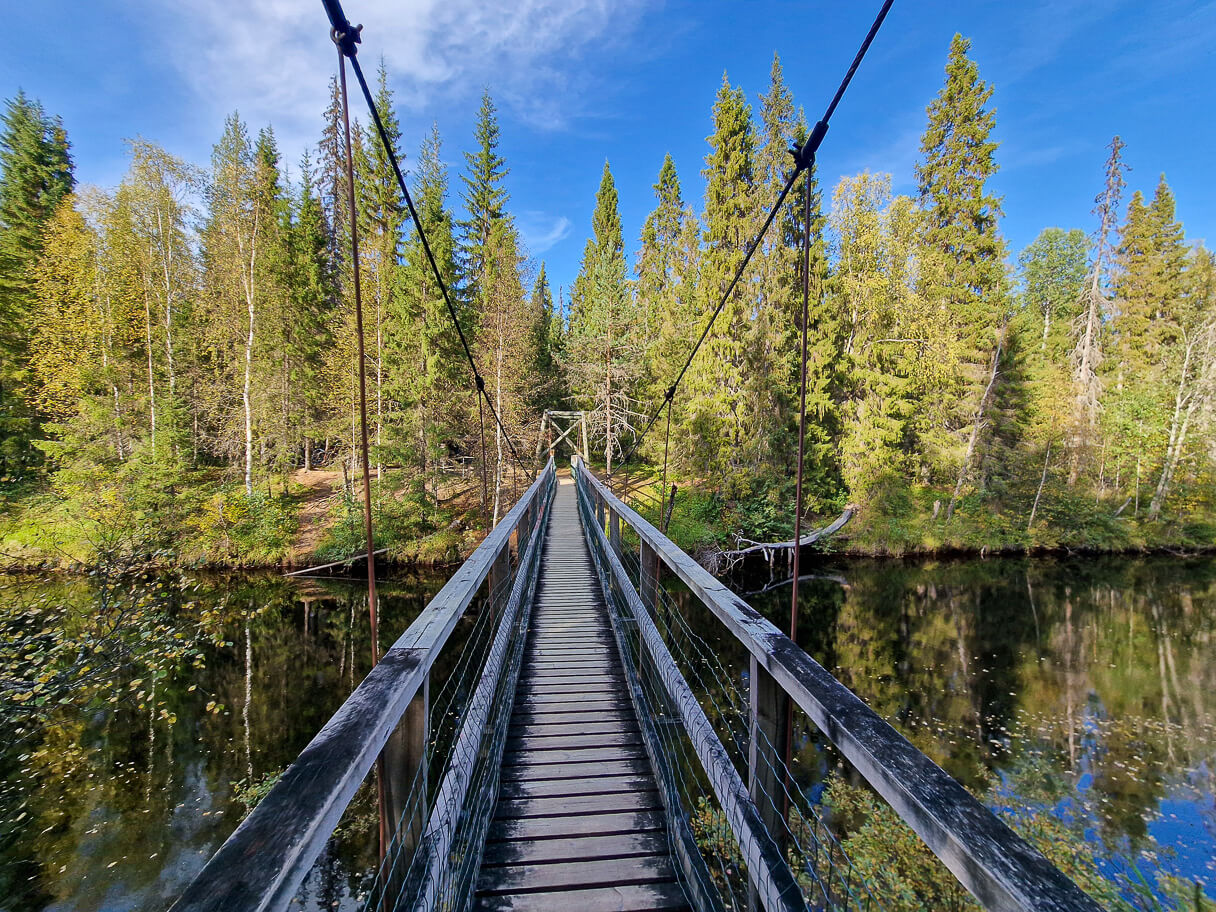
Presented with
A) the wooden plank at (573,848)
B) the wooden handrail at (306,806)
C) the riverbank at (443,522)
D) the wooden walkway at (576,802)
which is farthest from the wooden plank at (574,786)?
the riverbank at (443,522)

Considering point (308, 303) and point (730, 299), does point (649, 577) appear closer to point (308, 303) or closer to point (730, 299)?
point (730, 299)

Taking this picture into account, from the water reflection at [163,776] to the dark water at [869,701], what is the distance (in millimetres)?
22

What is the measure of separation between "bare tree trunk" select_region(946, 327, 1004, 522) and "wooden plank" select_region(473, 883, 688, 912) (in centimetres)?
1649

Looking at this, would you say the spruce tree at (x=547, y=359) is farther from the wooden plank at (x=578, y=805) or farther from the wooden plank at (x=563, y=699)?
the wooden plank at (x=578, y=805)

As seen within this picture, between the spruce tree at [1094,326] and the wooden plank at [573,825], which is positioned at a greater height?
the spruce tree at [1094,326]

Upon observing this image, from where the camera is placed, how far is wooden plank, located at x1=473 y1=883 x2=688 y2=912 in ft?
5.38

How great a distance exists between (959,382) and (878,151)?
7296 millimetres

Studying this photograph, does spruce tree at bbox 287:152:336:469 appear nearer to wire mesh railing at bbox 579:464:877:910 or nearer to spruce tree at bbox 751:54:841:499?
spruce tree at bbox 751:54:841:499

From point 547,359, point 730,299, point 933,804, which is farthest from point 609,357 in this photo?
point 933,804

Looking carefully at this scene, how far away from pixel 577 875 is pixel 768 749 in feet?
3.34

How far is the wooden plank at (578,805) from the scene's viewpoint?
204cm

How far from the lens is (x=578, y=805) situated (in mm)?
2092

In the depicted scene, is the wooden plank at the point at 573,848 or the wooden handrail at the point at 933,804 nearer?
the wooden handrail at the point at 933,804

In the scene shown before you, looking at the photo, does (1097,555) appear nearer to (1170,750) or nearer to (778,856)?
(1170,750)
